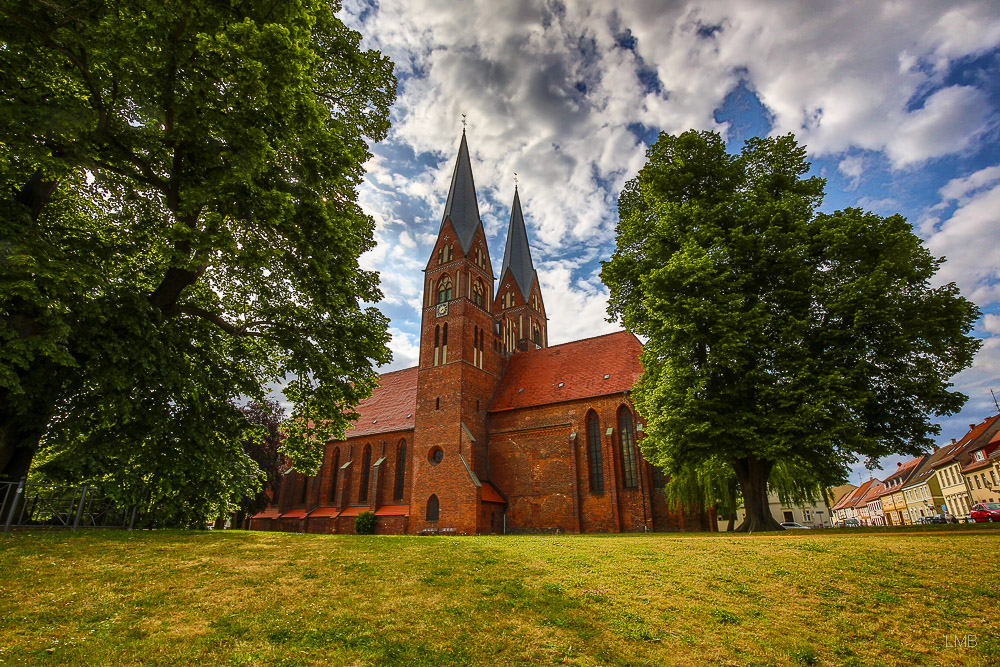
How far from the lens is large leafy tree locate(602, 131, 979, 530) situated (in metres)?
13.9

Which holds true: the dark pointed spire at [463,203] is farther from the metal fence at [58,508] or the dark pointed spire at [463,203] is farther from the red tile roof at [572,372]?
the metal fence at [58,508]

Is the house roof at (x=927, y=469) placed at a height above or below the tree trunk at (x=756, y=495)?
above

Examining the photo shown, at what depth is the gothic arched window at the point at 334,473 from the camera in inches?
1364

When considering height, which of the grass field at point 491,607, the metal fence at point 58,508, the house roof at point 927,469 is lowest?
the grass field at point 491,607

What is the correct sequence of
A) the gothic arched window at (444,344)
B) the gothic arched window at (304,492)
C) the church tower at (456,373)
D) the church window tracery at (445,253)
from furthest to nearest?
the gothic arched window at (304,492), the church window tracery at (445,253), the gothic arched window at (444,344), the church tower at (456,373)

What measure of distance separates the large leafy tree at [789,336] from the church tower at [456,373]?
14.2m

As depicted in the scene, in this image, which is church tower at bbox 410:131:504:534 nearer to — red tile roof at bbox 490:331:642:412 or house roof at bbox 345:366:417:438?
red tile roof at bbox 490:331:642:412

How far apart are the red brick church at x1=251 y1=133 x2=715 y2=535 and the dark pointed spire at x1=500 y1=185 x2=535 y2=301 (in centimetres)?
716

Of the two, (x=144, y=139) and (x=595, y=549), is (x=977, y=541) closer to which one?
(x=595, y=549)

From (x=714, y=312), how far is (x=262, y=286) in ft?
40.1

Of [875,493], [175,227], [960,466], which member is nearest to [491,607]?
[175,227]

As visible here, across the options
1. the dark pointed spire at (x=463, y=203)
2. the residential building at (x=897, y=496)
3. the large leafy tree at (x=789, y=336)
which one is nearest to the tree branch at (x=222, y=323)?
the large leafy tree at (x=789, y=336)

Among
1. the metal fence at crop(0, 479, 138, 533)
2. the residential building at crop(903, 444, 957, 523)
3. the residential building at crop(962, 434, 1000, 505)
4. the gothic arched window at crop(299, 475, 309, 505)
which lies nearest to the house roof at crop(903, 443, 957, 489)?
the residential building at crop(903, 444, 957, 523)

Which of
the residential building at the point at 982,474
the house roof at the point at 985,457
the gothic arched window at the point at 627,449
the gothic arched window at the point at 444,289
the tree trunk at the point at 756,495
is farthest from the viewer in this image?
the house roof at the point at 985,457
